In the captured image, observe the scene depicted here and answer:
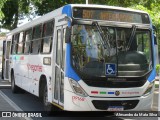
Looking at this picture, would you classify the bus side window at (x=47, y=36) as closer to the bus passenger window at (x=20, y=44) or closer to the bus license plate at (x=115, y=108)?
the bus license plate at (x=115, y=108)

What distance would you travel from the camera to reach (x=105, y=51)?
874cm

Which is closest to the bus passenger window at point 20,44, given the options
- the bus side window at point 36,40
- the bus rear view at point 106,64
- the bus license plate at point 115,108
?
the bus side window at point 36,40

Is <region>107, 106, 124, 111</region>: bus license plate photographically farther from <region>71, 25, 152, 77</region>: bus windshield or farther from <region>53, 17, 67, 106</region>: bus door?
<region>53, 17, 67, 106</region>: bus door

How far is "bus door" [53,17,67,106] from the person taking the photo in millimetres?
9148

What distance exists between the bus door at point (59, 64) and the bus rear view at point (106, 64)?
0.45 metres

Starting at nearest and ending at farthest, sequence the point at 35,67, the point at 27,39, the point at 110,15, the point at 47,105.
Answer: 1. the point at 110,15
2. the point at 47,105
3. the point at 35,67
4. the point at 27,39

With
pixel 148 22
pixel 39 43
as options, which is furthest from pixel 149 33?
pixel 39 43

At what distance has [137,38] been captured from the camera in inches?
360

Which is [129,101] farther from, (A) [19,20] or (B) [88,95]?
(A) [19,20]

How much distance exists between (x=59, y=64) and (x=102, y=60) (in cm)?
130

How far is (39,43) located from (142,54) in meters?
3.78

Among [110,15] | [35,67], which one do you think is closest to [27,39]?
[35,67]

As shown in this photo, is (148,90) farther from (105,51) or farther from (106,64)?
(105,51)

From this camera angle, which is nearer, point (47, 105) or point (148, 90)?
point (148, 90)
